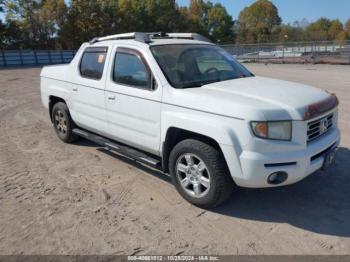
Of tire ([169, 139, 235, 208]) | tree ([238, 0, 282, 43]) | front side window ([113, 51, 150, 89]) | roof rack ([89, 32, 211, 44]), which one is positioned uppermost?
tree ([238, 0, 282, 43])

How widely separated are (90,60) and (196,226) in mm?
3222

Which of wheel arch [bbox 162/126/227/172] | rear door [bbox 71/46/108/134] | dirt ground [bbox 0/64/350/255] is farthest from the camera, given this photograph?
rear door [bbox 71/46/108/134]

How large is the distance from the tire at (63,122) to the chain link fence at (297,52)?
2237 centimetres

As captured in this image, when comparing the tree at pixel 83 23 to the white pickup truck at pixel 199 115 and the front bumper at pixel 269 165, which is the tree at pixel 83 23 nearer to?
the white pickup truck at pixel 199 115

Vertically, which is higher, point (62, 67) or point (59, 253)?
point (62, 67)

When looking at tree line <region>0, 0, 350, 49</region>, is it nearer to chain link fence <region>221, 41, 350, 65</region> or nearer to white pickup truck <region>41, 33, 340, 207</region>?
chain link fence <region>221, 41, 350, 65</region>

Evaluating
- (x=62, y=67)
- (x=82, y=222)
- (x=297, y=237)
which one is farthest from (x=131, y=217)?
(x=62, y=67)

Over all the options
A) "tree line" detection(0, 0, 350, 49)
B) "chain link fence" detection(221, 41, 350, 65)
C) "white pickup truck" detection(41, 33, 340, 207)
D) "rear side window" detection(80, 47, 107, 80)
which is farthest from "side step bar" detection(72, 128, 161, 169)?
"tree line" detection(0, 0, 350, 49)

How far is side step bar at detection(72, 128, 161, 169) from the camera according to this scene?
465 cm

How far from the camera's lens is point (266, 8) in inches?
3718

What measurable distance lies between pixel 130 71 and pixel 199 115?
1.41 metres

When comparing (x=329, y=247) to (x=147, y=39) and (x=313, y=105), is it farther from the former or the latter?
(x=147, y=39)

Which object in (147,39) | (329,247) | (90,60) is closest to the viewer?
(329,247)

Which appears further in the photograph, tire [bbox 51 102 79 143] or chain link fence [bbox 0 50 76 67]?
chain link fence [bbox 0 50 76 67]
